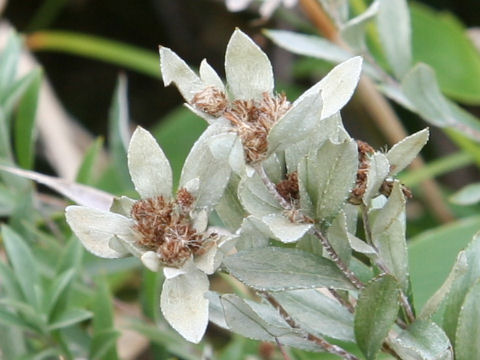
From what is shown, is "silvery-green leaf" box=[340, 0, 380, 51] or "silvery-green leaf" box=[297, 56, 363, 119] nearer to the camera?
"silvery-green leaf" box=[297, 56, 363, 119]

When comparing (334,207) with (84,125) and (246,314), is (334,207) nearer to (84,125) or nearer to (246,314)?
(246,314)

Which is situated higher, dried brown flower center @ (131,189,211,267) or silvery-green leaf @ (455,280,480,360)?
dried brown flower center @ (131,189,211,267)

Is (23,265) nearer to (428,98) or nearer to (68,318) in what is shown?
(68,318)

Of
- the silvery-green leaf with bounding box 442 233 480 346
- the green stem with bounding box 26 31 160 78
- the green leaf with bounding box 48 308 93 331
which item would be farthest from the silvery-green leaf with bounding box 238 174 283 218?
the green stem with bounding box 26 31 160 78

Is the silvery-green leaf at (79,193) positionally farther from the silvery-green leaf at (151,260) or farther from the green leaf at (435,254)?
the green leaf at (435,254)

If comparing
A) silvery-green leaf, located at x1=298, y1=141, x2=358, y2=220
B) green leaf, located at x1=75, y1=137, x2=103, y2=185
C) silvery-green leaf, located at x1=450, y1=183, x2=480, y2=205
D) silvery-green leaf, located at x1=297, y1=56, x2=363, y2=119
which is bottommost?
green leaf, located at x1=75, y1=137, x2=103, y2=185

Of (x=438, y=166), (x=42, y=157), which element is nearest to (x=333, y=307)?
(x=438, y=166)

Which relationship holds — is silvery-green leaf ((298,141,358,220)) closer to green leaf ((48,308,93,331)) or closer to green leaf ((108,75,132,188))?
green leaf ((48,308,93,331))
